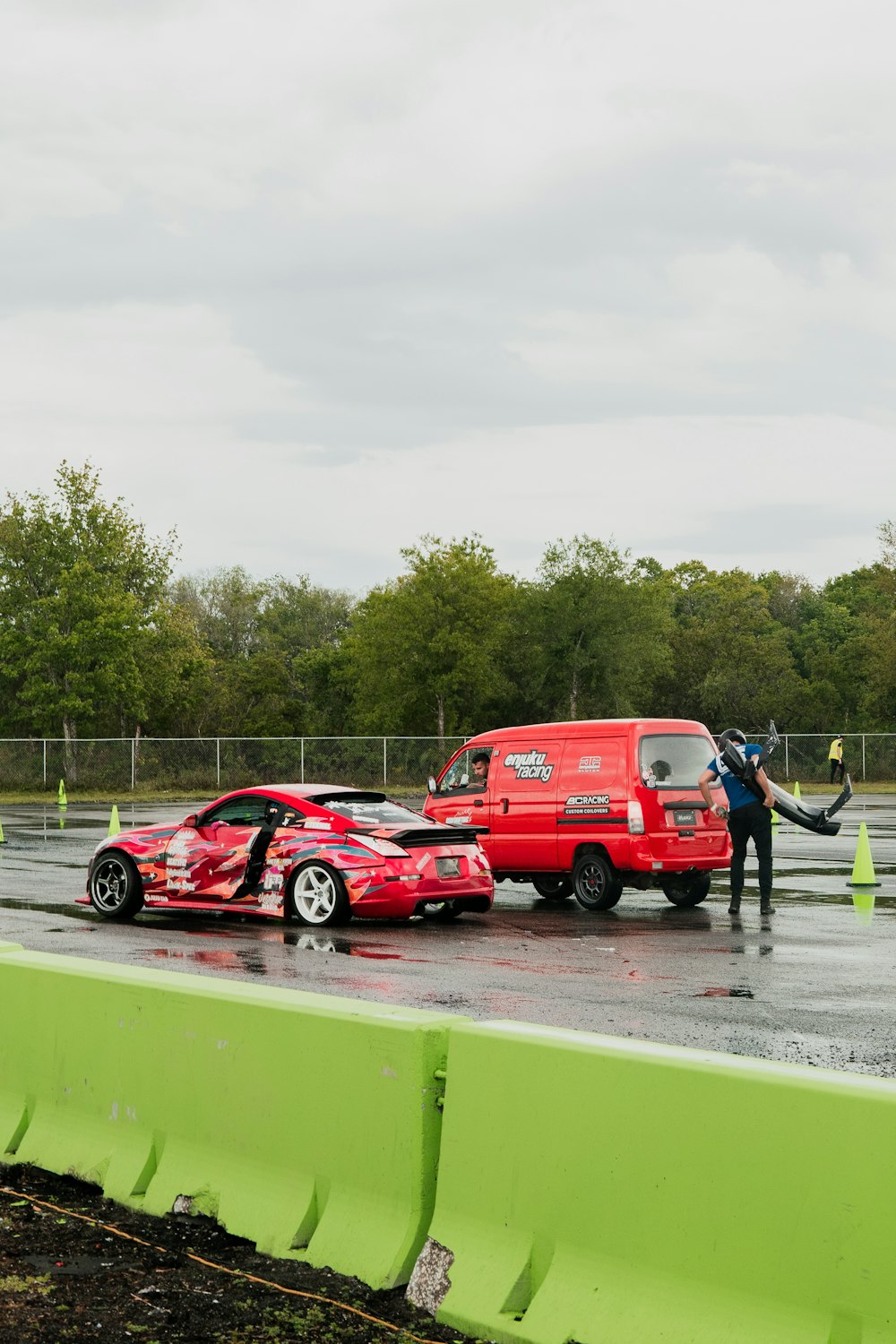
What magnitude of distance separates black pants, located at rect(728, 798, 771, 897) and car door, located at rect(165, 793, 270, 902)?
15.4ft

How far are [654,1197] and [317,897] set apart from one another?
9972mm

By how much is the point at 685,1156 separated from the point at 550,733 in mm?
12501

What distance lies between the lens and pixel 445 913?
1517cm

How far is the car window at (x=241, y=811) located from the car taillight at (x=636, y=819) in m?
3.73

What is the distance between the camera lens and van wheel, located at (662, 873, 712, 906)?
A: 16438 mm

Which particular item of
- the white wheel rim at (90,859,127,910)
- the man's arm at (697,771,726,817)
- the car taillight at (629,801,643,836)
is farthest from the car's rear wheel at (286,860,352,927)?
the man's arm at (697,771,726,817)

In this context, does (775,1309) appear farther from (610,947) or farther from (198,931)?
(198,931)

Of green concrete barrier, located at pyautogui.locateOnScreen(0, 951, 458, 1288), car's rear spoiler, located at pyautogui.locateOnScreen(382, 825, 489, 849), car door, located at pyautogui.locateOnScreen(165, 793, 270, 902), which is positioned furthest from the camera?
car door, located at pyautogui.locateOnScreen(165, 793, 270, 902)

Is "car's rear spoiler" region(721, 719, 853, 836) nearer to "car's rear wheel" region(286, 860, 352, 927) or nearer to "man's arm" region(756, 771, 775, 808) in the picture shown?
"man's arm" region(756, 771, 775, 808)

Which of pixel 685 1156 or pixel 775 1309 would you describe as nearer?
pixel 775 1309

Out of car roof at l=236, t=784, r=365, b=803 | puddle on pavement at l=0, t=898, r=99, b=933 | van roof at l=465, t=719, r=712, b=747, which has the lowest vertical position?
puddle on pavement at l=0, t=898, r=99, b=933

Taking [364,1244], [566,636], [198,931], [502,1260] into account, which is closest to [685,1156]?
[502,1260]

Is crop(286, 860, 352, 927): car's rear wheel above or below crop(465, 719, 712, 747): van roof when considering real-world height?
below

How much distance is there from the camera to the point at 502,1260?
173 inches
